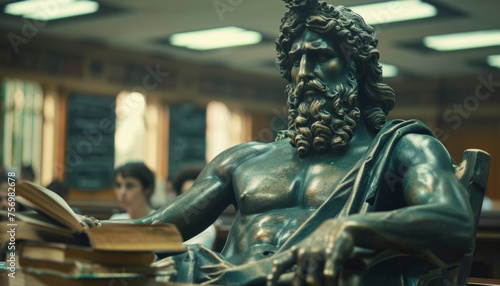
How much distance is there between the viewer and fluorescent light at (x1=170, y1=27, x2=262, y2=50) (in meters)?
11.2

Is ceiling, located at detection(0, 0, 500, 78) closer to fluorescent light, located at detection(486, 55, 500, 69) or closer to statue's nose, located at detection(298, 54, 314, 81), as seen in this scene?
fluorescent light, located at detection(486, 55, 500, 69)

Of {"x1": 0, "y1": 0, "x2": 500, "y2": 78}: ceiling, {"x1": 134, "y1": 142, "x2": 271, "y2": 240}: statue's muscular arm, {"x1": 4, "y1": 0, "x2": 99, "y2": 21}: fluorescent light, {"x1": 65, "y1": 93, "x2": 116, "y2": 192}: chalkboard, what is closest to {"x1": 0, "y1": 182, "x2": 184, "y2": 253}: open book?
{"x1": 134, "y1": 142, "x2": 271, "y2": 240}: statue's muscular arm

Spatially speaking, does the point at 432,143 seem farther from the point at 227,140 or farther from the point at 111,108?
the point at 227,140

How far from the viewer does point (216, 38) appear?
1168 cm

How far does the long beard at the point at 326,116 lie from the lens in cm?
254

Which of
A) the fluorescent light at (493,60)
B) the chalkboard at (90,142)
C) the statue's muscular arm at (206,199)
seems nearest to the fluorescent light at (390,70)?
the fluorescent light at (493,60)

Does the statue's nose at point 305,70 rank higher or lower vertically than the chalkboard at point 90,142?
higher

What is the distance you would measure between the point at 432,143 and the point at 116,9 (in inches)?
322

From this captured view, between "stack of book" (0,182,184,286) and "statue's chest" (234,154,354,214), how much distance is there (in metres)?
0.47

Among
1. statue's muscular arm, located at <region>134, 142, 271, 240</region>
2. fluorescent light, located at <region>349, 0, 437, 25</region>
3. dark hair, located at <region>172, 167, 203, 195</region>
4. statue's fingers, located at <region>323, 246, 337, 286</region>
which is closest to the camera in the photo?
Answer: statue's fingers, located at <region>323, 246, 337, 286</region>

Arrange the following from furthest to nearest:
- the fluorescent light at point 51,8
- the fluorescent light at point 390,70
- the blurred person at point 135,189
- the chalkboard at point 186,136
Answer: the fluorescent light at point 390,70, the chalkboard at point 186,136, the fluorescent light at point 51,8, the blurred person at point 135,189

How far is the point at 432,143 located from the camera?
2.31m

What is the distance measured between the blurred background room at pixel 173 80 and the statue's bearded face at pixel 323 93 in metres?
5.67

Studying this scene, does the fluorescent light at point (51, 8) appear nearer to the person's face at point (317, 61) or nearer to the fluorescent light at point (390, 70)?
the fluorescent light at point (390, 70)
